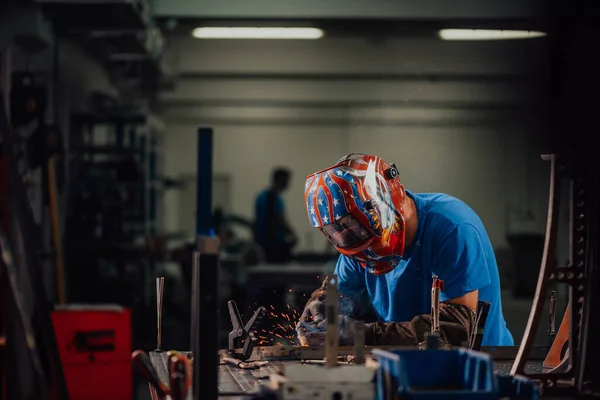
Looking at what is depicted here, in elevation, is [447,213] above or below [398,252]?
above

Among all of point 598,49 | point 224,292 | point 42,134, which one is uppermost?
point 598,49

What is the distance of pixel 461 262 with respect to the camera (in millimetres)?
2559

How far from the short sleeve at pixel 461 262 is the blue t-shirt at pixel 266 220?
4983 millimetres

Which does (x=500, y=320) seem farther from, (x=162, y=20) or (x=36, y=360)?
(x=162, y=20)

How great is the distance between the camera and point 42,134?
500 cm

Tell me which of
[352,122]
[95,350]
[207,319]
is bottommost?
[95,350]

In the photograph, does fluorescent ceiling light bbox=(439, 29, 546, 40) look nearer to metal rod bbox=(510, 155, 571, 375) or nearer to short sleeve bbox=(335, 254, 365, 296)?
short sleeve bbox=(335, 254, 365, 296)

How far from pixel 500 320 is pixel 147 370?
4.64ft

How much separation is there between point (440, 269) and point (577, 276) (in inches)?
27.9

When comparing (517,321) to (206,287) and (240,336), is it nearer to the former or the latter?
(240,336)

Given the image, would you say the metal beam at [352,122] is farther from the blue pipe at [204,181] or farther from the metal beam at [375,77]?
the blue pipe at [204,181]

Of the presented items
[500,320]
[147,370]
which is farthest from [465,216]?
[147,370]

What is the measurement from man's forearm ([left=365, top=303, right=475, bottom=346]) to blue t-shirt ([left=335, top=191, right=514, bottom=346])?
93 millimetres

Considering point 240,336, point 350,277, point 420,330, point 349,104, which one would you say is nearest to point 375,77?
point 349,104
